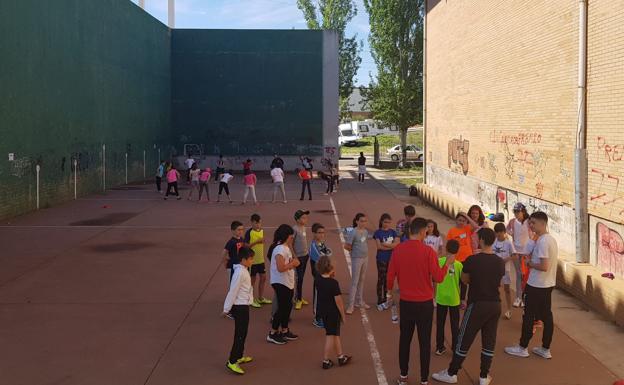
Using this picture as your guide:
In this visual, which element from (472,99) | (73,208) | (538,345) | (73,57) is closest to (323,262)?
(538,345)

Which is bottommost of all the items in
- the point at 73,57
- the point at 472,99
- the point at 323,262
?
the point at 323,262

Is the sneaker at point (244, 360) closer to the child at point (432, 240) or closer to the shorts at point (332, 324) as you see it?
the shorts at point (332, 324)

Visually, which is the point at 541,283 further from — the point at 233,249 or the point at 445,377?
the point at 233,249

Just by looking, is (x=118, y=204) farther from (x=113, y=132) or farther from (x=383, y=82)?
(x=383, y=82)

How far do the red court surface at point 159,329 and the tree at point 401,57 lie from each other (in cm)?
3605

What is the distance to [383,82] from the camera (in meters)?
52.6

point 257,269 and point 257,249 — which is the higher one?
point 257,249

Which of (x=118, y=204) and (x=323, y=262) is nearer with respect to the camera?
(x=323, y=262)

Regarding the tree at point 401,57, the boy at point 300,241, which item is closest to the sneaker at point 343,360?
the boy at point 300,241

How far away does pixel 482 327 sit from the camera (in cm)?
696

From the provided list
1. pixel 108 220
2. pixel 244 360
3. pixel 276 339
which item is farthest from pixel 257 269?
pixel 108 220

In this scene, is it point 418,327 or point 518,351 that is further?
point 518,351

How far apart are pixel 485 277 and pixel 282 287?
2.84 m

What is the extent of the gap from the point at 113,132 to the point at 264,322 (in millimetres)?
25919
